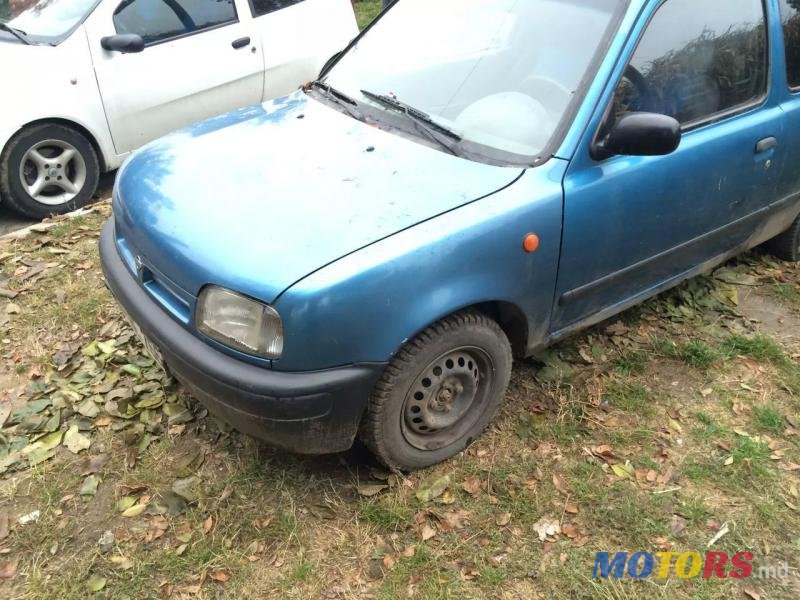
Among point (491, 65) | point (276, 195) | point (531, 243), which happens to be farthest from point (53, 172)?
point (531, 243)

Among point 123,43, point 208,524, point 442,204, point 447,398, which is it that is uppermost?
point 123,43

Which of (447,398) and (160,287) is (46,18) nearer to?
(160,287)

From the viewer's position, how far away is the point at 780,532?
96.0 inches

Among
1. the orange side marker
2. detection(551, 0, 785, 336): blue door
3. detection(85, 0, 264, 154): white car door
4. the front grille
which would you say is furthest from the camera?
detection(85, 0, 264, 154): white car door

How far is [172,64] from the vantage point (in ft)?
15.2

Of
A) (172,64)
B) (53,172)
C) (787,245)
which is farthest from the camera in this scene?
(172,64)

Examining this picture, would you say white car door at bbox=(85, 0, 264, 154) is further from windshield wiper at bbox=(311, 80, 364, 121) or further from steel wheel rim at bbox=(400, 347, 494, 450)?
steel wheel rim at bbox=(400, 347, 494, 450)

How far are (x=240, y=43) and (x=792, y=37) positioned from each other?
363 centimetres

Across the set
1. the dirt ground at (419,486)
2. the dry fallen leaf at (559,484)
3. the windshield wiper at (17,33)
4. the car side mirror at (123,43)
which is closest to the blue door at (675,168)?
the dirt ground at (419,486)

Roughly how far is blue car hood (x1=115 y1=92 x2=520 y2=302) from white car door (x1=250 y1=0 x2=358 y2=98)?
264 centimetres

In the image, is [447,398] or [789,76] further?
Result: [789,76]

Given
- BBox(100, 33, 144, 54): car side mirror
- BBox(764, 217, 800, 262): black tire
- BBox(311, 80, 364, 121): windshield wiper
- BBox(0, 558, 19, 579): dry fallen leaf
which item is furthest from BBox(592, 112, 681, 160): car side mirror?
BBox(100, 33, 144, 54): car side mirror

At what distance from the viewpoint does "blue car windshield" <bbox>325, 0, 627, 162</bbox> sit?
251 cm

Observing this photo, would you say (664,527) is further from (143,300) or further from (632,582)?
(143,300)
